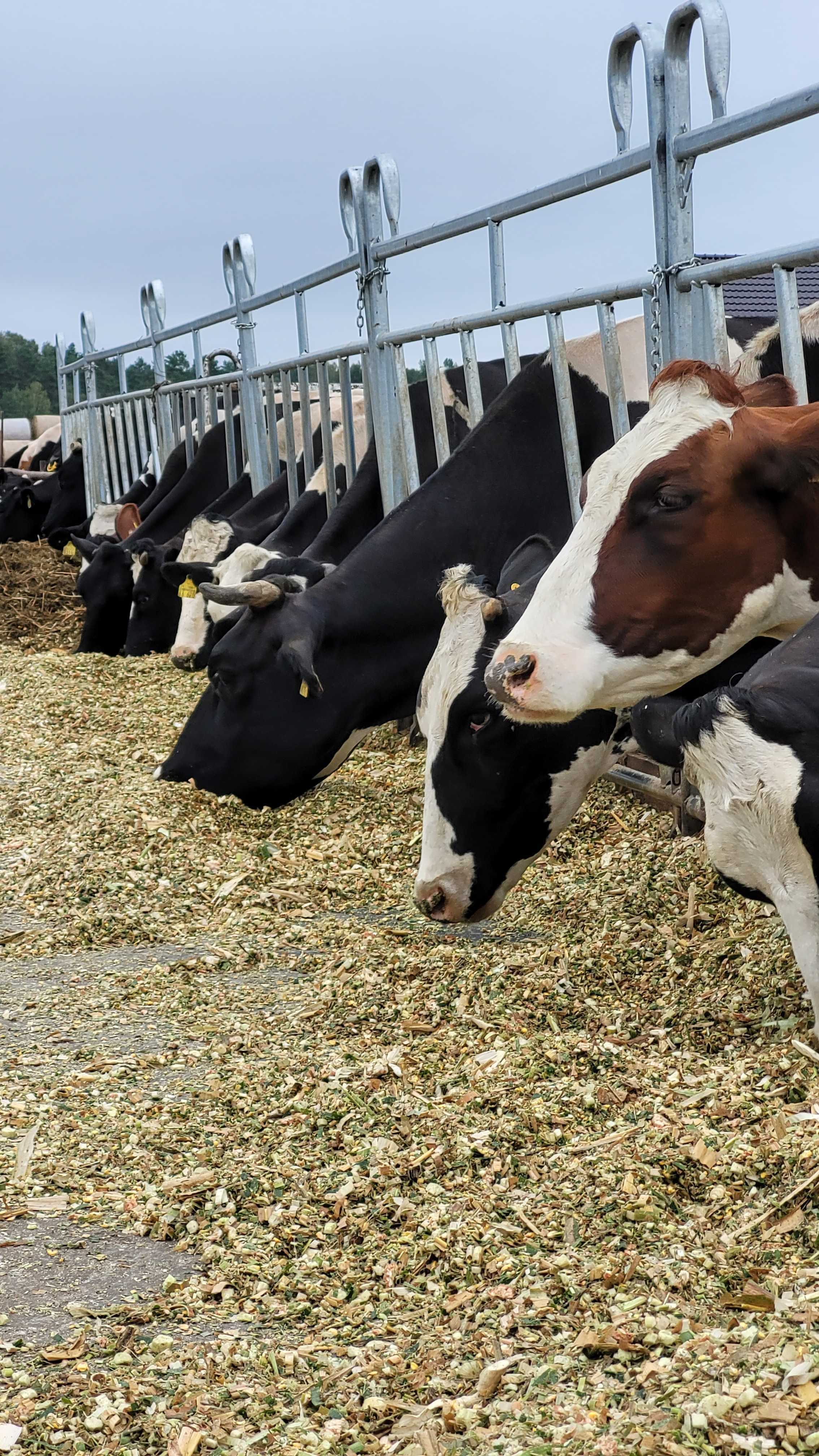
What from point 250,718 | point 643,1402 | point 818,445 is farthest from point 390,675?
point 643,1402

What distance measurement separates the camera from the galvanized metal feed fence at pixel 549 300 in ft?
13.4

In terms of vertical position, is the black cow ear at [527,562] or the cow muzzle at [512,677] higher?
the black cow ear at [527,562]

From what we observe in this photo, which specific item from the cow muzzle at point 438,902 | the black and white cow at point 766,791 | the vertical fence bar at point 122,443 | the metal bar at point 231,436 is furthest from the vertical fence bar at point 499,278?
the vertical fence bar at point 122,443

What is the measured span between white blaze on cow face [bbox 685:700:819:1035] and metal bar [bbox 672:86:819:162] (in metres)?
1.92

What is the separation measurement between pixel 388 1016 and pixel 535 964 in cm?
46

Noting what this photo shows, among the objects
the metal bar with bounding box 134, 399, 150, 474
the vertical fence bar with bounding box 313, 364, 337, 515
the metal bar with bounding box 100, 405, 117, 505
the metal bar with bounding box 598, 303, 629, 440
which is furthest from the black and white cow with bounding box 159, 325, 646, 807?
the metal bar with bounding box 100, 405, 117, 505

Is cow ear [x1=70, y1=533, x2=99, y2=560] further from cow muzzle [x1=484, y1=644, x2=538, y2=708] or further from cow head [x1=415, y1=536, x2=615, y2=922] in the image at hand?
cow muzzle [x1=484, y1=644, x2=538, y2=708]

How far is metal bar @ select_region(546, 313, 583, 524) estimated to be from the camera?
502 centimetres

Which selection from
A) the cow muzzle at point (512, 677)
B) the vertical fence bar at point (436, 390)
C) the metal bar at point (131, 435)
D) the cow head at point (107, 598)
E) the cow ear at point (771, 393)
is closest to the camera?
the cow muzzle at point (512, 677)

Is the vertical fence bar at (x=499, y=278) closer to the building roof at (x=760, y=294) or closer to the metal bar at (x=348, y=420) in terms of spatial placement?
the metal bar at (x=348, y=420)

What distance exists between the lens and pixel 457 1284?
239 cm

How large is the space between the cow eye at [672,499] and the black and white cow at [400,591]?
8.58ft

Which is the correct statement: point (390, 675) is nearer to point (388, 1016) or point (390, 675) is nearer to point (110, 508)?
point (388, 1016)

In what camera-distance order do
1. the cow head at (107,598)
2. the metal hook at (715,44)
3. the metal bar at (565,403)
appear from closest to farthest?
the metal hook at (715,44)
the metal bar at (565,403)
the cow head at (107,598)
